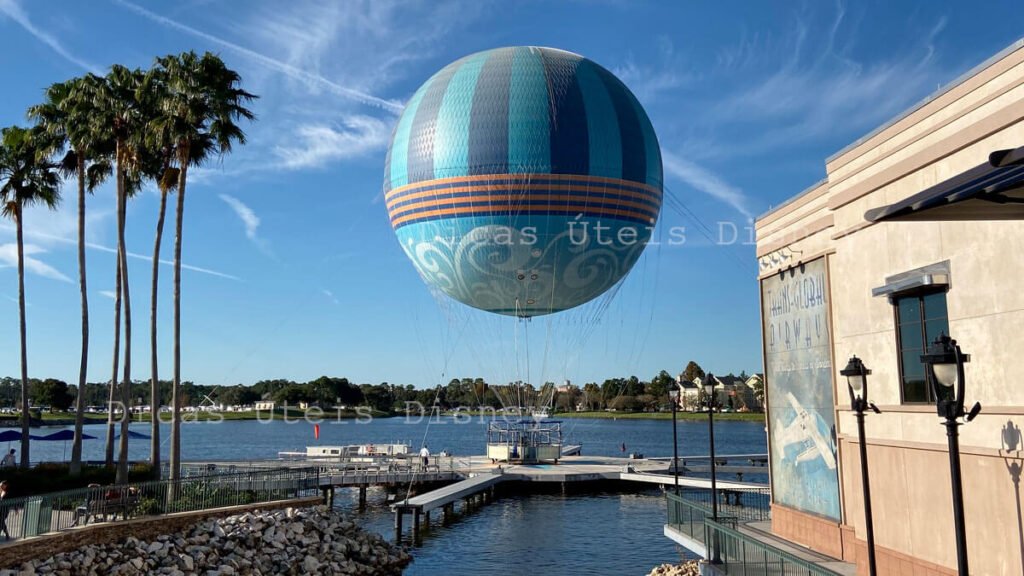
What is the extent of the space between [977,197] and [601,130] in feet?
78.6

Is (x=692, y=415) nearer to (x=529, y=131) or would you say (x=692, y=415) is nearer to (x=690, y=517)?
(x=529, y=131)

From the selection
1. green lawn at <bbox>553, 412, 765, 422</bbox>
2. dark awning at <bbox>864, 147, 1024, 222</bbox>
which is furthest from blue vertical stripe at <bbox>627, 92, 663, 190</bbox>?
green lawn at <bbox>553, 412, 765, 422</bbox>

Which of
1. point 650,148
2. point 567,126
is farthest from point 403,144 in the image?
point 650,148

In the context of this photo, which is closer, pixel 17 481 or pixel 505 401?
pixel 17 481

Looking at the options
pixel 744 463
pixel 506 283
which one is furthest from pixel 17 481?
pixel 744 463

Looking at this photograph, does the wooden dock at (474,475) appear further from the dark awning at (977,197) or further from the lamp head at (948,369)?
the dark awning at (977,197)

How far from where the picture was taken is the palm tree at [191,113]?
3009 cm

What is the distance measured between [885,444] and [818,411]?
13.0ft

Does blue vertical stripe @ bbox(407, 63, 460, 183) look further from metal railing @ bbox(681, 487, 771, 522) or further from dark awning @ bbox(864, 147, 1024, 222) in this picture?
dark awning @ bbox(864, 147, 1024, 222)

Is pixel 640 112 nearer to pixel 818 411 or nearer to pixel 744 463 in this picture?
pixel 818 411

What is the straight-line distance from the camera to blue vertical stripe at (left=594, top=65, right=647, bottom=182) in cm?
3194

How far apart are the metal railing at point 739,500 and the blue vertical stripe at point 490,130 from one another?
45.9 ft

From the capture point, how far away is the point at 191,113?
30.0 meters

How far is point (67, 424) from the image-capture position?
16925 centimetres
